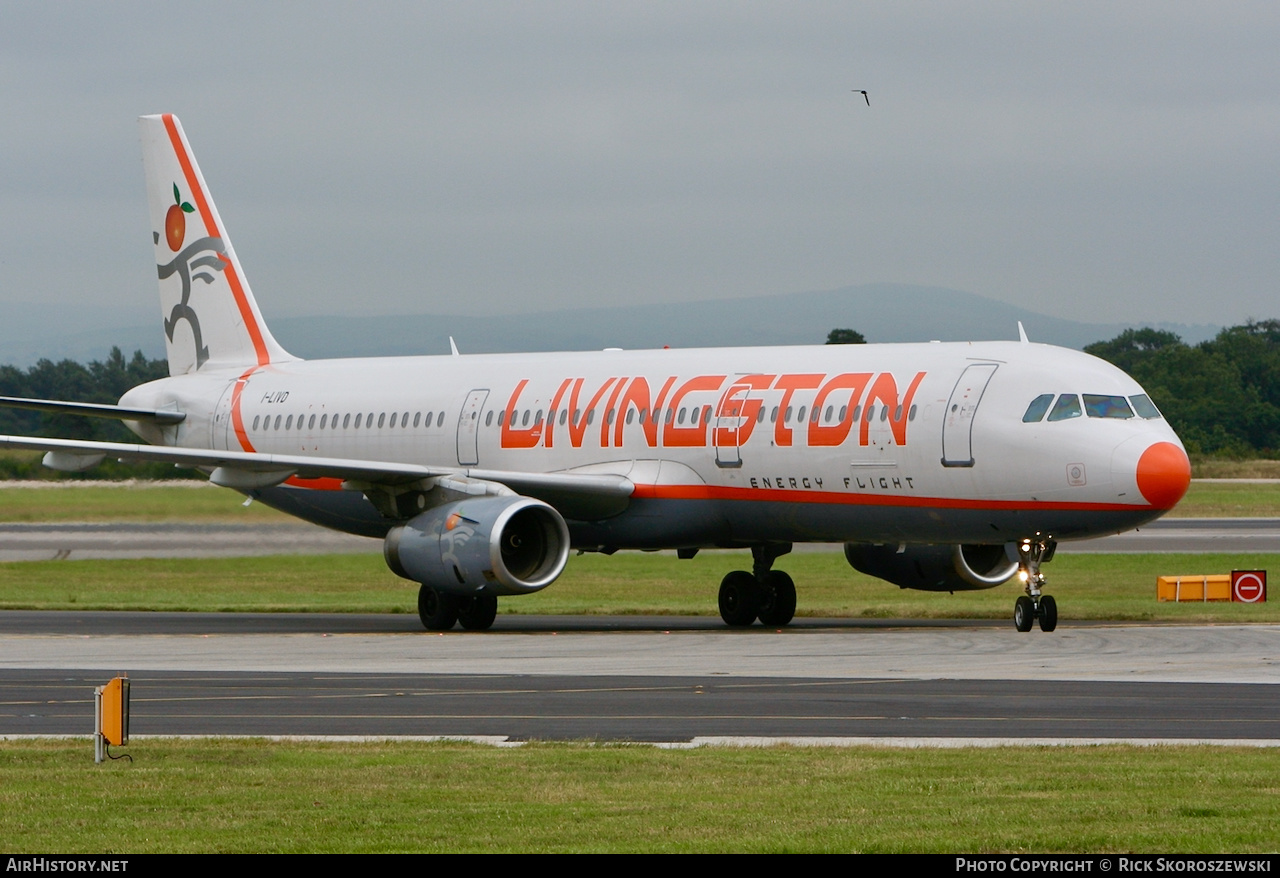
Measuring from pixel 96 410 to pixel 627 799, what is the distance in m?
26.3

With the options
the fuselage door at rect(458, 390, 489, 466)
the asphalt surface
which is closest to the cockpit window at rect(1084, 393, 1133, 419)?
the asphalt surface

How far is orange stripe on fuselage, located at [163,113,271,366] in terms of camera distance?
137ft

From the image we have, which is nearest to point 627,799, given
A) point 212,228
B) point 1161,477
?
point 1161,477

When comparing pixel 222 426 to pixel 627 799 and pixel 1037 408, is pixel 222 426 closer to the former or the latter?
pixel 1037 408

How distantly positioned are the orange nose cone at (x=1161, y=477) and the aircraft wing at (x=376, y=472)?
332 inches

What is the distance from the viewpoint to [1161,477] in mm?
27281

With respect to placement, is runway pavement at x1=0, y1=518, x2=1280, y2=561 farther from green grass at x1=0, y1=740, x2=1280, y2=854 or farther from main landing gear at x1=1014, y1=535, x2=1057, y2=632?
green grass at x1=0, y1=740, x2=1280, y2=854

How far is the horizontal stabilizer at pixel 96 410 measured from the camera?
35406 mm

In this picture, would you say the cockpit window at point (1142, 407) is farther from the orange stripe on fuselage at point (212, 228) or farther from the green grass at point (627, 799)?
the orange stripe on fuselage at point (212, 228)

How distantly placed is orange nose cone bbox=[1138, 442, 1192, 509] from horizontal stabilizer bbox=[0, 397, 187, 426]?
715 inches

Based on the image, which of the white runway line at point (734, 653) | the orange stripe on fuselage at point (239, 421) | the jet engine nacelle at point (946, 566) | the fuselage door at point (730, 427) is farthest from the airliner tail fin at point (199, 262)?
the jet engine nacelle at point (946, 566)

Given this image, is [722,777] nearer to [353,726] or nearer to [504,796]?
[504,796]

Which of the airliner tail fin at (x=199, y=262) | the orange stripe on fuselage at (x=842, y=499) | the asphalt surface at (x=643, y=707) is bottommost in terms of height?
the asphalt surface at (x=643, y=707)

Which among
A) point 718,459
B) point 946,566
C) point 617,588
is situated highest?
point 718,459
